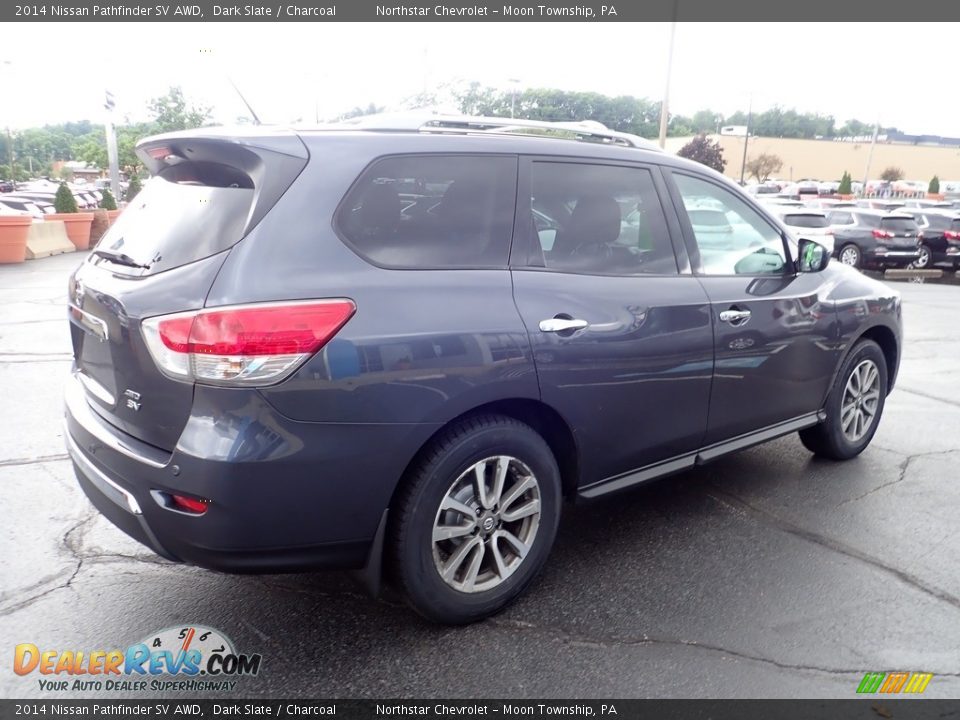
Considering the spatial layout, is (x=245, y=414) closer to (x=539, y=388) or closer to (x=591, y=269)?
(x=539, y=388)

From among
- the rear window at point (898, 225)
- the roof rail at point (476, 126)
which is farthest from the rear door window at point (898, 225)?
the roof rail at point (476, 126)

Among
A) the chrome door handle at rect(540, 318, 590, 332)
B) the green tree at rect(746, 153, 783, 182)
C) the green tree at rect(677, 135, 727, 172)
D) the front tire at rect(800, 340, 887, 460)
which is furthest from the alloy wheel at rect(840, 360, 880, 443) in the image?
the green tree at rect(746, 153, 783, 182)

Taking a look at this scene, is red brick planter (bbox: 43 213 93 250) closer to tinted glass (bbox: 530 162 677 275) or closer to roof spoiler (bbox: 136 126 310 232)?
roof spoiler (bbox: 136 126 310 232)

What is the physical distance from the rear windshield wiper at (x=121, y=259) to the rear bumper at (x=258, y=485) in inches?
25.0

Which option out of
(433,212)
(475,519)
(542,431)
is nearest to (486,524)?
(475,519)

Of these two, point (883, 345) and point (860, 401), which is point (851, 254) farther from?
point (860, 401)

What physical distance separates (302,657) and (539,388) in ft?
4.40

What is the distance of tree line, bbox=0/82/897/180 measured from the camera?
782cm

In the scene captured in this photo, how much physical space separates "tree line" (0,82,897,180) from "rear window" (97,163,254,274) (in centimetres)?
136

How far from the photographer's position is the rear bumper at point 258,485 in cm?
245

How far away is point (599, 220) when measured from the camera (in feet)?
11.5

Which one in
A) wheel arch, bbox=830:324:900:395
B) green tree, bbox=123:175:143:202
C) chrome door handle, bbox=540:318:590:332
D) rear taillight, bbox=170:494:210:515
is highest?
chrome door handle, bbox=540:318:590:332

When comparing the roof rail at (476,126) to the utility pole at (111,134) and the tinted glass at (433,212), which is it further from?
the utility pole at (111,134)

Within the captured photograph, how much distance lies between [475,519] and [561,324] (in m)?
0.84
